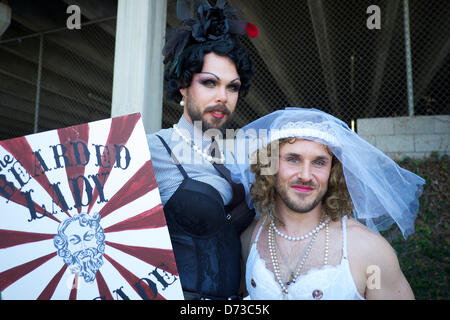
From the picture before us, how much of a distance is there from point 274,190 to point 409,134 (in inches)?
119

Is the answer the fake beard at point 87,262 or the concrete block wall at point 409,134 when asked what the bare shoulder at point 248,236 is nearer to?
the fake beard at point 87,262

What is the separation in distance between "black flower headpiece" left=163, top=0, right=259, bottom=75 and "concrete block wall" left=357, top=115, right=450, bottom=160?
2722mm

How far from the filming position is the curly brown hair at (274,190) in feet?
5.02

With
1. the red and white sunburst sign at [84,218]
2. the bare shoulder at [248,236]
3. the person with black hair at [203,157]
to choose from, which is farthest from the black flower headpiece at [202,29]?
the bare shoulder at [248,236]

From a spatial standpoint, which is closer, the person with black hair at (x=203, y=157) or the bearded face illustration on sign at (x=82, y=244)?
the bearded face illustration on sign at (x=82, y=244)

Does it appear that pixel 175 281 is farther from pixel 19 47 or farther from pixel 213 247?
pixel 19 47

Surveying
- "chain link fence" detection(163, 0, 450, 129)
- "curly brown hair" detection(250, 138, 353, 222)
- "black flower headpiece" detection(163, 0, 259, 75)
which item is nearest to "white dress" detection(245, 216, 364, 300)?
"curly brown hair" detection(250, 138, 353, 222)

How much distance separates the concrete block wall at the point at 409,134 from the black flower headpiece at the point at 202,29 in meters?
2.72

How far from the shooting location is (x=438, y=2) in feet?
17.2

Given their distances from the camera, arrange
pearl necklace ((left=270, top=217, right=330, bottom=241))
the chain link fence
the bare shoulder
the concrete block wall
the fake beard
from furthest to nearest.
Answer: the chain link fence
the concrete block wall
the bare shoulder
pearl necklace ((left=270, top=217, right=330, bottom=241))
the fake beard

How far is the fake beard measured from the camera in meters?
1.32

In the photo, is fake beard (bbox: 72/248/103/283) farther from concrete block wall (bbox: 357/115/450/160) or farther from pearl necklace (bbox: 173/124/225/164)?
concrete block wall (bbox: 357/115/450/160)

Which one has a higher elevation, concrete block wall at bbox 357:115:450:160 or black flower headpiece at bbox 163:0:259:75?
black flower headpiece at bbox 163:0:259:75
